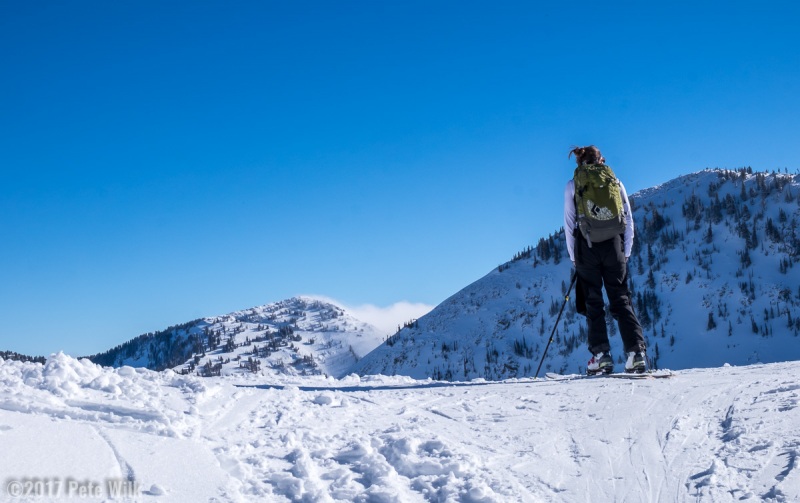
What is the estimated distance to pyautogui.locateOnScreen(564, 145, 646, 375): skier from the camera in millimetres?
8164

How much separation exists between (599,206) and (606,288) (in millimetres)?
1230

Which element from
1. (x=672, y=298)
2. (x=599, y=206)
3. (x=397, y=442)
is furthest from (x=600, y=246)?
(x=672, y=298)

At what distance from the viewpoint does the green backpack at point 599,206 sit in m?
8.14

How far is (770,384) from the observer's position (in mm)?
6234

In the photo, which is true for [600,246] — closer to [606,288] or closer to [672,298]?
[606,288]

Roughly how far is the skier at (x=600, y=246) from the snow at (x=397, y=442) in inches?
59.7

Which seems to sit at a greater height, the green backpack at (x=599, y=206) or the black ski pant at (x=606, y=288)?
the green backpack at (x=599, y=206)

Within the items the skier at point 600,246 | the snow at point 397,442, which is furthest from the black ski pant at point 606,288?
the snow at point 397,442

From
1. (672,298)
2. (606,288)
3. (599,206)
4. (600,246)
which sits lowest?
(606,288)

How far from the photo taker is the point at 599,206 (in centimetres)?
816

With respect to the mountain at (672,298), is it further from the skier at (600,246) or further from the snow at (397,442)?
the snow at (397,442)

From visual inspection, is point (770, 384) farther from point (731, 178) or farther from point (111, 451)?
point (731, 178)

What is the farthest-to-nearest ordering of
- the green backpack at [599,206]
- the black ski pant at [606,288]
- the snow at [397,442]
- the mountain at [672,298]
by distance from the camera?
the mountain at [672,298] → the black ski pant at [606,288] → the green backpack at [599,206] → the snow at [397,442]

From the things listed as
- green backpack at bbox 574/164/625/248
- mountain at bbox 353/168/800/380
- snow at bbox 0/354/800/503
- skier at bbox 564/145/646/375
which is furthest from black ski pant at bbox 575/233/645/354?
mountain at bbox 353/168/800/380
